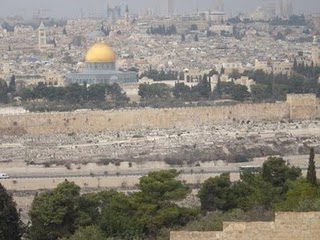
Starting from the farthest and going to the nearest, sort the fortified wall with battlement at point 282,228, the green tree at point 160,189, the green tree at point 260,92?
the green tree at point 260,92, the green tree at point 160,189, the fortified wall with battlement at point 282,228

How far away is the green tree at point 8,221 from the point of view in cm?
1716

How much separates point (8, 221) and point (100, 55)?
3988cm

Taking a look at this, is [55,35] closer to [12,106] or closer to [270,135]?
[12,106]

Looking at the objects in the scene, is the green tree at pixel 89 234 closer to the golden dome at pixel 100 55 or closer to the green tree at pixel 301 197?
the green tree at pixel 301 197

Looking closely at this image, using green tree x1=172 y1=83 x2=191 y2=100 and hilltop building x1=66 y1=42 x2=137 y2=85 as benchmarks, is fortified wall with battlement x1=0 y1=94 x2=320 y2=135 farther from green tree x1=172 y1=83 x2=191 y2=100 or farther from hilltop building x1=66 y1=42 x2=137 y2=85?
hilltop building x1=66 y1=42 x2=137 y2=85

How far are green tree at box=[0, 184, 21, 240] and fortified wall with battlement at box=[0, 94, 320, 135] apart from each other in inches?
924

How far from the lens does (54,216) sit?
58.3 ft

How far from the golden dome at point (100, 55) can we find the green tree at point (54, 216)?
38.1 m

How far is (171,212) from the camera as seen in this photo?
682 inches

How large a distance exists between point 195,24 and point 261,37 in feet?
54.1

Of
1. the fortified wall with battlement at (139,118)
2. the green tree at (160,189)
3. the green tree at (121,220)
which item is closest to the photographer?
the green tree at (121,220)

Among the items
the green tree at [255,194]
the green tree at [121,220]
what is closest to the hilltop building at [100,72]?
the green tree at [255,194]

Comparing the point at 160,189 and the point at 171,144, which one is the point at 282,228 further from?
the point at 171,144

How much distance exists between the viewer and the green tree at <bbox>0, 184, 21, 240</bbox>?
56.3 feet
